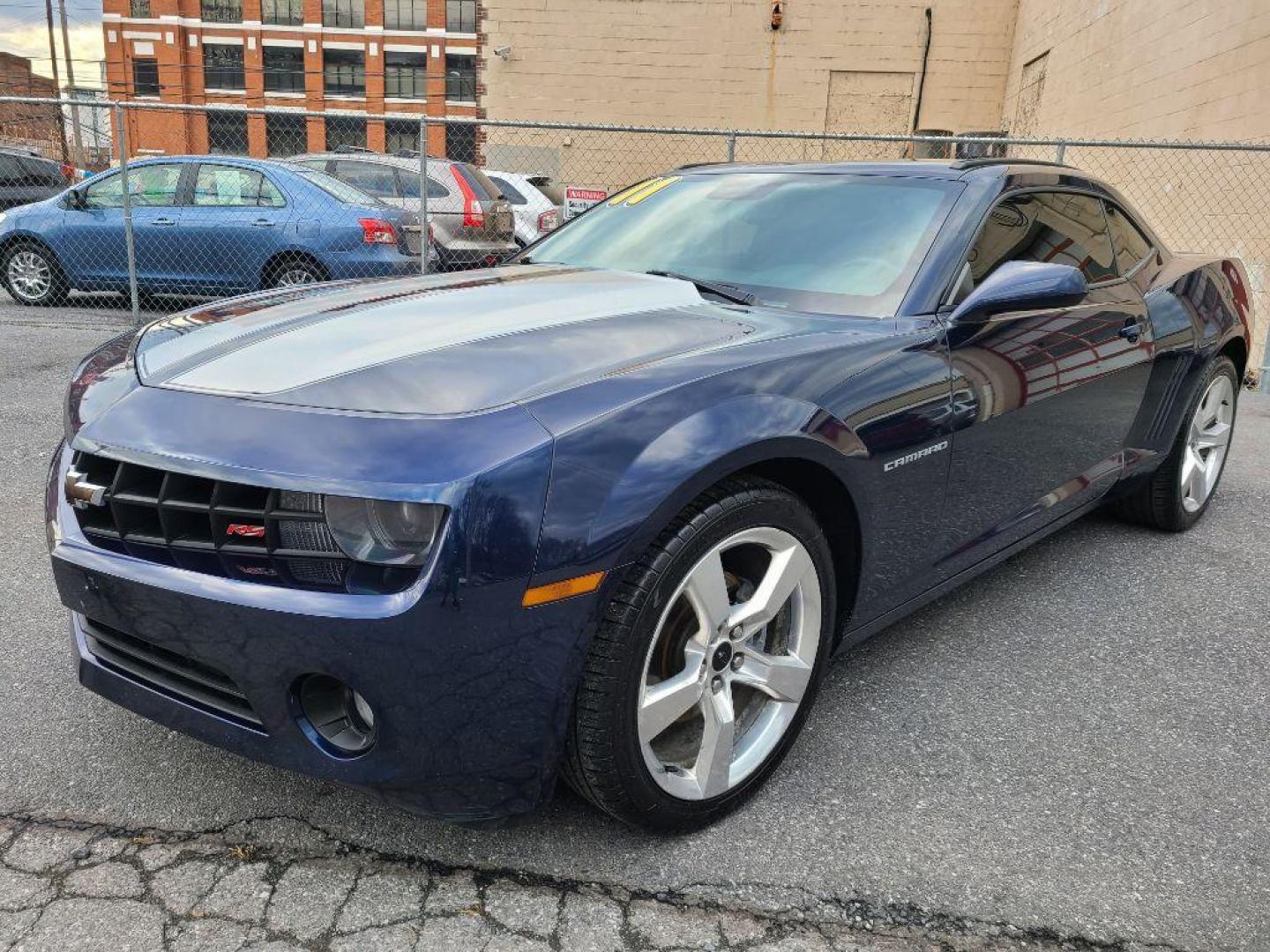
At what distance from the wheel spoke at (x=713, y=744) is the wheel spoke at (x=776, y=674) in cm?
8

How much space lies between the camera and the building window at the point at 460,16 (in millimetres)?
53875

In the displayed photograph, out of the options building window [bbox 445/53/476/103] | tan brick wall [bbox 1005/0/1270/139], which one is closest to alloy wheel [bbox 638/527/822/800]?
tan brick wall [bbox 1005/0/1270/139]

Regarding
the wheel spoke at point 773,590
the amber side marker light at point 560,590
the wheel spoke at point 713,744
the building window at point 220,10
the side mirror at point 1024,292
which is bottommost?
the wheel spoke at point 713,744

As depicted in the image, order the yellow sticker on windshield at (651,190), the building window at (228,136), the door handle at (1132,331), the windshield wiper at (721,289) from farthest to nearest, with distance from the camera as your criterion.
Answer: the building window at (228,136) < the yellow sticker on windshield at (651,190) < the door handle at (1132,331) < the windshield wiper at (721,289)

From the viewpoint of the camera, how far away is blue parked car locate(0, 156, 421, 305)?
341 inches

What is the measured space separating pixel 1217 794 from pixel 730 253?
77.5 inches

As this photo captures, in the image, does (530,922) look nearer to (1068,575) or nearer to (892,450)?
(892,450)

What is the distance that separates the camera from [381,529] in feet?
5.65

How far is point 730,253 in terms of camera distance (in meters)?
3.05

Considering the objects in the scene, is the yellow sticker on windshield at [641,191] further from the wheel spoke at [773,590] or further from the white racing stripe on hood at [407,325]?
the wheel spoke at [773,590]

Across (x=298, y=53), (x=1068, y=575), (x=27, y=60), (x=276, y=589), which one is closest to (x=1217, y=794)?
(x=1068, y=575)

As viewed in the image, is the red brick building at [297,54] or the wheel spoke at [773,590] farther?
the red brick building at [297,54]

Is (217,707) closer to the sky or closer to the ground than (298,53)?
closer to the ground

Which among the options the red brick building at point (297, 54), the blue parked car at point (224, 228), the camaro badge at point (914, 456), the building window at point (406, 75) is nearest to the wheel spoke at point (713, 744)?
the camaro badge at point (914, 456)
